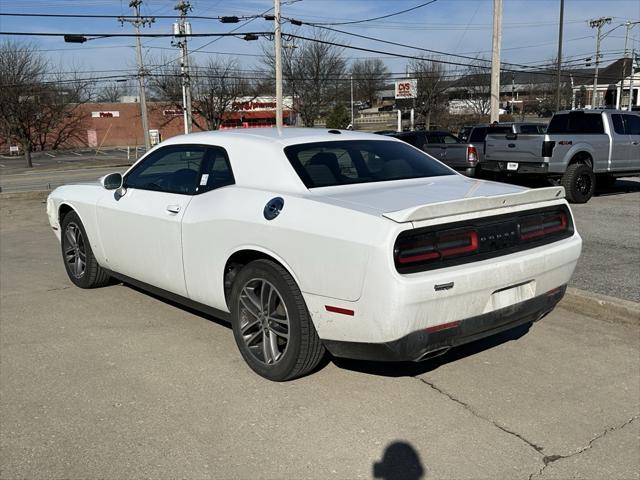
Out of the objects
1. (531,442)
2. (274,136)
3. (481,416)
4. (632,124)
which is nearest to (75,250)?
(274,136)

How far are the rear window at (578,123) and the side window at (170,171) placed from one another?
10737 mm

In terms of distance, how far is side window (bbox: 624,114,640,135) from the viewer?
13.4m

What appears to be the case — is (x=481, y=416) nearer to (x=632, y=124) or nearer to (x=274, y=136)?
(x=274, y=136)

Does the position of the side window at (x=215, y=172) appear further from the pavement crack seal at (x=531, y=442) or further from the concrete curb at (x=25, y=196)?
the concrete curb at (x=25, y=196)

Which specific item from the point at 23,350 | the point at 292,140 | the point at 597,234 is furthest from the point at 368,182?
the point at 597,234

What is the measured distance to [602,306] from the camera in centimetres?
519

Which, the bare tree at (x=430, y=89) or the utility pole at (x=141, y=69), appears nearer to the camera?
the utility pole at (x=141, y=69)

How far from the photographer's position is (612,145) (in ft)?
42.6

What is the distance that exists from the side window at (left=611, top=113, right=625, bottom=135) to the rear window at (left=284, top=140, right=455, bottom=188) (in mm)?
9949

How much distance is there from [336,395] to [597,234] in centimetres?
637

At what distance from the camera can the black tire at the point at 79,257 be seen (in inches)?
236

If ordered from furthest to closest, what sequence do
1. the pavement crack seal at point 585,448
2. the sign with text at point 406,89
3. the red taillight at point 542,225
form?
the sign with text at point 406,89 < the red taillight at point 542,225 < the pavement crack seal at point 585,448

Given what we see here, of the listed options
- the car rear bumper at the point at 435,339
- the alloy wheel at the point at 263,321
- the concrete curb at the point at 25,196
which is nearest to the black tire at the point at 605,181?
the car rear bumper at the point at 435,339

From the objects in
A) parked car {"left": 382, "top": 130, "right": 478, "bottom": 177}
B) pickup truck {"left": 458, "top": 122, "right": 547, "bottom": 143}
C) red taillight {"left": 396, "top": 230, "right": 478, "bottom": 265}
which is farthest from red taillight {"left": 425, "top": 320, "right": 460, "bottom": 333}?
pickup truck {"left": 458, "top": 122, "right": 547, "bottom": 143}
